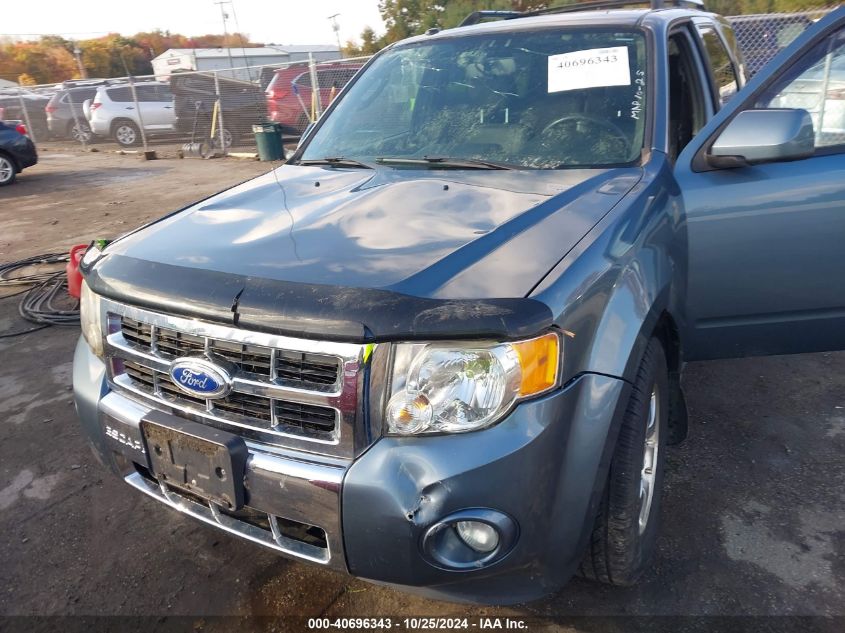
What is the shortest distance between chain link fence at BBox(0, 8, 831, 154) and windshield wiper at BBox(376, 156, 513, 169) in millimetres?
7747

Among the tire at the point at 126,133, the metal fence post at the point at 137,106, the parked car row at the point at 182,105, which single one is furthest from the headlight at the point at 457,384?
the tire at the point at 126,133

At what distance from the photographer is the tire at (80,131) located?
2042 cm

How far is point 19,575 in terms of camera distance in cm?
252

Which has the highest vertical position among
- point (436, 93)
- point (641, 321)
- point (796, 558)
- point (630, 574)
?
point (436, 93)

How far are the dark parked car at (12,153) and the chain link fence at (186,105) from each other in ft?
13.5

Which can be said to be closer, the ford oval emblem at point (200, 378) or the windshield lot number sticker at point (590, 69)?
the ford oval emblem at point (200, 378)

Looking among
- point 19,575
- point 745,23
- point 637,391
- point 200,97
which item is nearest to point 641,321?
point 637,391

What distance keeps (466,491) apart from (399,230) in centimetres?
86

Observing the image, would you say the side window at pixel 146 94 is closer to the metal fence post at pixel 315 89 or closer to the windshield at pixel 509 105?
the metal fence post at pixel 315 89

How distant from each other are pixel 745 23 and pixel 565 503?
9.76 m

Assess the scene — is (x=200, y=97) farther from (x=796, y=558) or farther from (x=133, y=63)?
(x=133, y=63)

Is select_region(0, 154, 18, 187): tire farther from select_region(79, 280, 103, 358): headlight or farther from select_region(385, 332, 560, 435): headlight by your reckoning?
select_region(385, 332, 560, 435): headlight

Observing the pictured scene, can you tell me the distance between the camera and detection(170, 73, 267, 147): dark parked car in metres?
15.6

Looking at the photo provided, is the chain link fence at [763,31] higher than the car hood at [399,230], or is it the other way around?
the chain link fence at [763,31]
